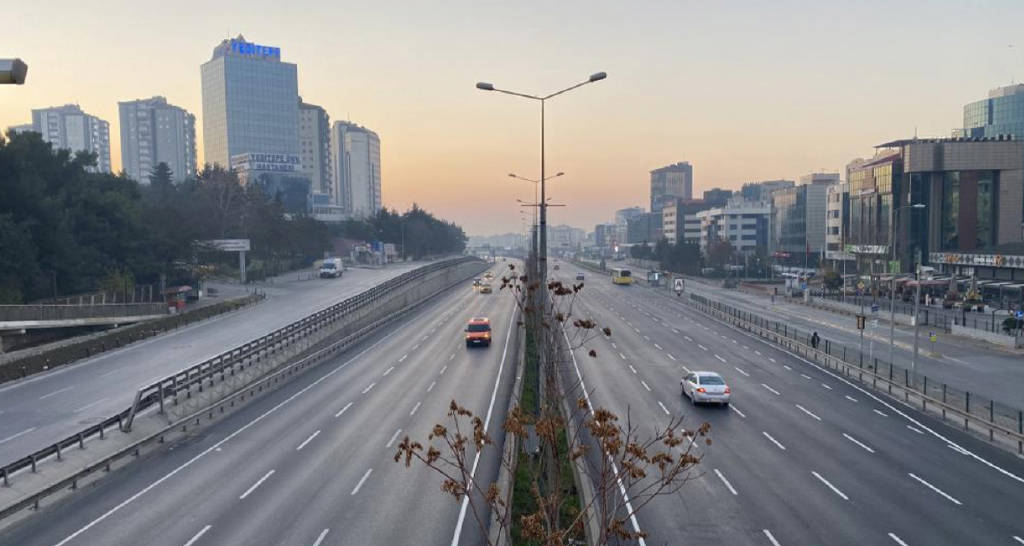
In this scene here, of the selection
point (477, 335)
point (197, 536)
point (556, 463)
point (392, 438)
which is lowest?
point (392, 438)

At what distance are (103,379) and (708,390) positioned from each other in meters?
29.3

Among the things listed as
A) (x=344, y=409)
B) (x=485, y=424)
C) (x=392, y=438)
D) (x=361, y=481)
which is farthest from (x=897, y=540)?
(x=344, y=409)

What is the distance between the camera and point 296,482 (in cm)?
1984

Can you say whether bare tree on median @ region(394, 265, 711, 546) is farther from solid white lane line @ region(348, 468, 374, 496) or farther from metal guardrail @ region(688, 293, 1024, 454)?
metal guardrail @ region(688, 293, 1024, 454)

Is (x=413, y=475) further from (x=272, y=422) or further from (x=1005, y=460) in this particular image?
(x=1005, y=460)

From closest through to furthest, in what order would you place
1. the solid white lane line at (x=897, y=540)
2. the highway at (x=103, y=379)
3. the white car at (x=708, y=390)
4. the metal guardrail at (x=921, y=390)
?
the solid white lane line at (x=897, y=540) → the metal guardrail at (x=921, y=390) → the highway at (x=103, y=379) → the white car at (x=708, y=390)

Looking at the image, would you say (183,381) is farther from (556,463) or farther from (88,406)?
(556,463)

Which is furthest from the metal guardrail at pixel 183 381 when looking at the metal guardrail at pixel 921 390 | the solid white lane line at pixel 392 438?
the metal guardrail at pixel 921 390

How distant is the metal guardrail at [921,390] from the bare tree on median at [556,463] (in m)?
10.7

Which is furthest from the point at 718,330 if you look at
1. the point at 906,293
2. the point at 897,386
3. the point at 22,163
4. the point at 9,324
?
the point at 22,163

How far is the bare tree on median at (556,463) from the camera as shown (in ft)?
24.4

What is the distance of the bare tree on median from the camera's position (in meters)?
7.45

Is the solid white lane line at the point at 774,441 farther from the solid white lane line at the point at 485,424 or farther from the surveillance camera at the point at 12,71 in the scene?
the surveillance camera at the point at 12,71

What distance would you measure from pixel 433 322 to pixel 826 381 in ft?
115
